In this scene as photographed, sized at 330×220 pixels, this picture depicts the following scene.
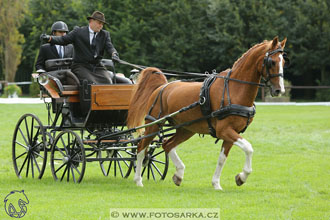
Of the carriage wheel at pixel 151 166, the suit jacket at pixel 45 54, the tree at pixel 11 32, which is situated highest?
the suit jacket at pixel 45 54

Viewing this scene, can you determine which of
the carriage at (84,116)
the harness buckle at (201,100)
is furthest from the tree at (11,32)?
the harness buckle at (201,100)

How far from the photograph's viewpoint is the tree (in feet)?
137

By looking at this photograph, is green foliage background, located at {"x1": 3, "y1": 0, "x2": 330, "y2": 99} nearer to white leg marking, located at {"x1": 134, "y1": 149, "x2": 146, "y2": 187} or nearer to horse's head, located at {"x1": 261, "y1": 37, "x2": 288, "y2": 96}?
white leg marking, located at {"x1": 134, "y1": 149, "x2": 146, "y2": 187}

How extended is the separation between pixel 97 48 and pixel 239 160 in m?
3.79

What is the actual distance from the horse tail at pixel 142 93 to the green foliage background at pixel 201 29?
26.9 metres

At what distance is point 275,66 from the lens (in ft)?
24.1

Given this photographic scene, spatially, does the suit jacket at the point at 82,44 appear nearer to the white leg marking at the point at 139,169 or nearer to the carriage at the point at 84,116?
the carriage at the point at 84,116

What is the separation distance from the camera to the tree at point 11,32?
41844 mm

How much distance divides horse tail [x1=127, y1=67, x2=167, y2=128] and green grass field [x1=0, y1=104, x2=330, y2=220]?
0.94m

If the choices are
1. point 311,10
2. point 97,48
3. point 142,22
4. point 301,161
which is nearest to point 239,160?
point 301,161

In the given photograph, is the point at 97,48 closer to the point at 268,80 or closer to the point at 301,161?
the point at 268,80

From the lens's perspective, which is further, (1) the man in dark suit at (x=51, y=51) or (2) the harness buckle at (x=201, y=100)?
(1) the man in dark suit at (x=51, y=51)

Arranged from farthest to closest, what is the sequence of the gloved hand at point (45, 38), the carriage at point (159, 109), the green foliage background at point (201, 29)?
the green foliage background at point (201, 29) → the gloved hand at point (45, 38) → the carriage at point (159, 109)

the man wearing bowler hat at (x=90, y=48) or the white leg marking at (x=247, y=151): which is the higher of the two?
the man wearing bowler hat at (x=90, y=48)
